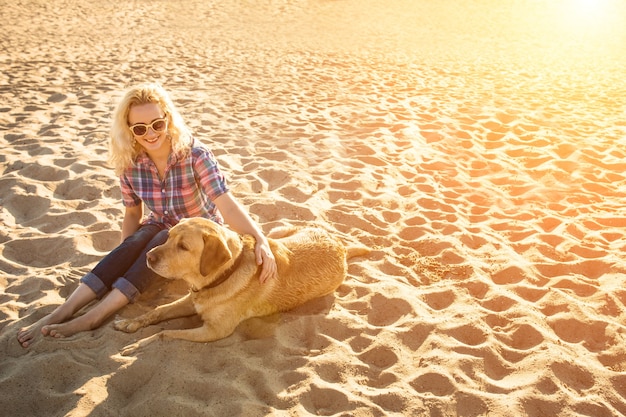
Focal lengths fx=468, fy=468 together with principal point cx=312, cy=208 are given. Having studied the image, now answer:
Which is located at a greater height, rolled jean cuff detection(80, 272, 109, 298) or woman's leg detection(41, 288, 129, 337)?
rolled jean cuff detection(80, 272, 109, 298)

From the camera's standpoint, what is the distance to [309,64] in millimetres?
13422

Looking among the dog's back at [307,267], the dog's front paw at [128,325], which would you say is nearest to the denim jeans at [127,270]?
the dog's front paw at [128,325]

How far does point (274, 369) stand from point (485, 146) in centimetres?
564

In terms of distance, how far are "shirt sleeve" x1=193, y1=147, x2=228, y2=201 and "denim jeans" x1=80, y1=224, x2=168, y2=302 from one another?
49 centimetres

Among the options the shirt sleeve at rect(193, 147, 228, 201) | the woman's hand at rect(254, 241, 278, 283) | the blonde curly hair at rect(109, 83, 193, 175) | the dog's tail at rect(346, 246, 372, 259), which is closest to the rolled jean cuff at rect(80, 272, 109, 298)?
the blonde curly hair at rect(109, 83, 193, 175)

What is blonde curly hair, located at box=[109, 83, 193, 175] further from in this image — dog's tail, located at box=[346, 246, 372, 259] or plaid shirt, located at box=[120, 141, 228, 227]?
dog's tail, located at box=[346, 246, 372, 259]

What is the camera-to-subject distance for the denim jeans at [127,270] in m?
3.64

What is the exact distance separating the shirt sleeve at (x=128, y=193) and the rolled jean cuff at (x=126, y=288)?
73 cm

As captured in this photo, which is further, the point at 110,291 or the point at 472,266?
the point at 472,266

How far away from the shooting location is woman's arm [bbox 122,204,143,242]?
4105mm

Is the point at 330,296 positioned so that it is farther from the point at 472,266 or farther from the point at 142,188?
the point at 142,188

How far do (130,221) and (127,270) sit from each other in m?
0.56

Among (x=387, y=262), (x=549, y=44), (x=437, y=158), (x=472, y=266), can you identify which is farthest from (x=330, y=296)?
(x=549, y=44)

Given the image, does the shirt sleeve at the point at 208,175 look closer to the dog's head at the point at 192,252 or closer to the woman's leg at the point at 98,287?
the dog's head at the point at 192,252
